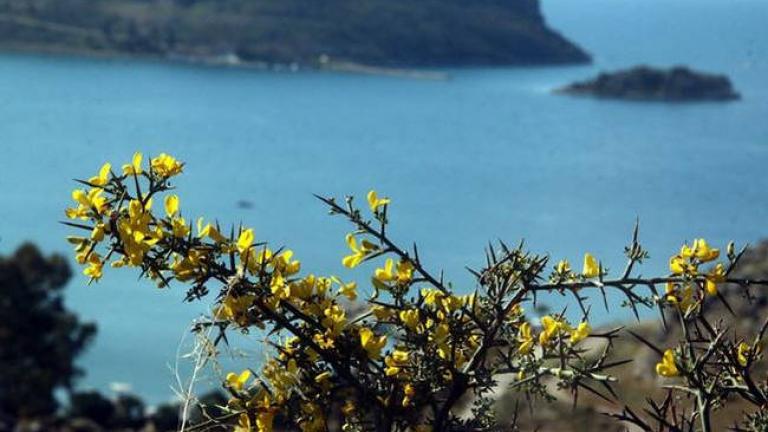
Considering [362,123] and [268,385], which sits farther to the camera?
[362,123]

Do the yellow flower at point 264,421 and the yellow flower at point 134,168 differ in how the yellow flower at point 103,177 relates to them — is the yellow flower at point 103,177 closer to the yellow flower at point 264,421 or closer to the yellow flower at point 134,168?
the yellow flower at point 134,168

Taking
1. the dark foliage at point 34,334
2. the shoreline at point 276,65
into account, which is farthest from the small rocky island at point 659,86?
the dark foliage at point 34,334

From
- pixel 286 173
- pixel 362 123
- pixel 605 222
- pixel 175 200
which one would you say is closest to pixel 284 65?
pixel 362 123

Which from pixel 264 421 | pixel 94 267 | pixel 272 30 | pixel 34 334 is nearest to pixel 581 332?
pixel 264 421

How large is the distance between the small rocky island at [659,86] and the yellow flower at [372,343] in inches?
2704

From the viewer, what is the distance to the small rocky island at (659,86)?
2667 inches

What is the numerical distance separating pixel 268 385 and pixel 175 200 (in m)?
0.28

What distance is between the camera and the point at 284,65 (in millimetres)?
75000

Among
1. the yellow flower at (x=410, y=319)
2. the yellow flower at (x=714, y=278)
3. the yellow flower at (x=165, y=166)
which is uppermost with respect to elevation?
the yellow flower at (x=165, y=166)

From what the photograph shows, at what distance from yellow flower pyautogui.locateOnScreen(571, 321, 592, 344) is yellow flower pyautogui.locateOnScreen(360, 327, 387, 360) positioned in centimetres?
26

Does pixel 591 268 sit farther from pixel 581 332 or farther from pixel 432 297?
pixel 432 297

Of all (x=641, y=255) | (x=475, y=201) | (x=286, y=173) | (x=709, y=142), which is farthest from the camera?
(x=709, y=142)

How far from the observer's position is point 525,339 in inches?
60.9

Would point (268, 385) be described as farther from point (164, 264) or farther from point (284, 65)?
point (284, 65)
